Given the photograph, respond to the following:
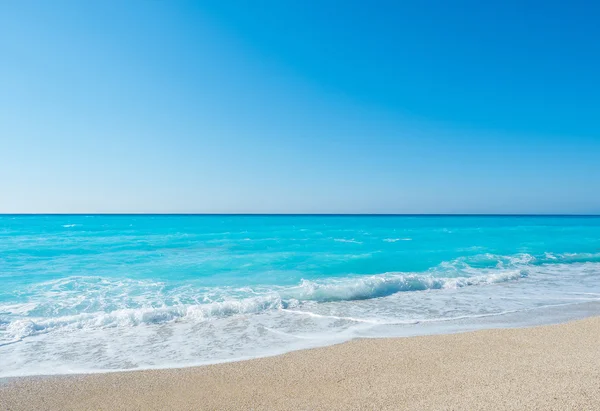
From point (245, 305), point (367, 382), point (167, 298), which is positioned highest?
point (367, 382)

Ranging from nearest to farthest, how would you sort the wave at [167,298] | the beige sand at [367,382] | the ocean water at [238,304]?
the beige sand at [367,382]
the ocean water at [238,304]
the wave at [167,298]

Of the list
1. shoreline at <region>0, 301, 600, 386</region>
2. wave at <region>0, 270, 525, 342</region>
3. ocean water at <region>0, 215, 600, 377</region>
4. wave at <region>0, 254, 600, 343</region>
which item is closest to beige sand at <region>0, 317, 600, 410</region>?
shoreline at <region>0, 301, 600, 386</region>

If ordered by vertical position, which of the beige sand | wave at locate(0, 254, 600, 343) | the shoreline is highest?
the beige sand

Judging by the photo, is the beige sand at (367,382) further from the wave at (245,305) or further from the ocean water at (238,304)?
the wave at (245,305)

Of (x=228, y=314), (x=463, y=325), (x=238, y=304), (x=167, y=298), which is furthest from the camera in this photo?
(x=167, y=298)

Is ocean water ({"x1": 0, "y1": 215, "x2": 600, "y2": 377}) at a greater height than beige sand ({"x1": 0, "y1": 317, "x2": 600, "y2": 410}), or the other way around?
beige sand ({"x1": 0, "y1": 317, "x2": 600, "y2": 410})

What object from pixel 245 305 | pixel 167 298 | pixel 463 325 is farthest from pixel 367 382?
pixel 167 298

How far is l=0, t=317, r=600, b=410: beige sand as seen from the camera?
4238 mm

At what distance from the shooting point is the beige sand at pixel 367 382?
4.24 m

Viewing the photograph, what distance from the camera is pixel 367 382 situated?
15.8ft

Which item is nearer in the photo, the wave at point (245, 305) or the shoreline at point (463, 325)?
the shoreline at point (463, 325)

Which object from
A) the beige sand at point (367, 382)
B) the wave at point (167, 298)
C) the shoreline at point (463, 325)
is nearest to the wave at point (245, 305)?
the wave at point (167, 298)

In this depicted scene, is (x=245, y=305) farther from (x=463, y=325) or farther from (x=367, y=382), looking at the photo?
(x=463, y=325)

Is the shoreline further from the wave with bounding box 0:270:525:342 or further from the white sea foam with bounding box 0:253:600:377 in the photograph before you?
the wave with bounding box 0:270:525:342
